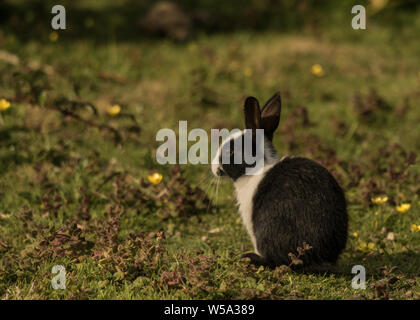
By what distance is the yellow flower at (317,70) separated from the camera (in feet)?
23.4

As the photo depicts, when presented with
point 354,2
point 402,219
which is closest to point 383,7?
point 354,2

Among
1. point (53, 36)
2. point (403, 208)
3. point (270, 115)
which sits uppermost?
point (53, 36)

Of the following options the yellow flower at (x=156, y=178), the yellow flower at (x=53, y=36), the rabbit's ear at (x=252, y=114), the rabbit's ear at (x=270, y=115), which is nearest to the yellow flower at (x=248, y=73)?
the yellow flower at (x=53, y=36)

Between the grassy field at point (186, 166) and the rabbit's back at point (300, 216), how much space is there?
190 mm

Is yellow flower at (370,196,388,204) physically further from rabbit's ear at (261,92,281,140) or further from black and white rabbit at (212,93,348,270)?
rabbit's ear at (261,92,281,140)

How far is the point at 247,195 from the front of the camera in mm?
4168

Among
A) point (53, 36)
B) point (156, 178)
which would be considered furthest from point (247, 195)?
point (53, 36)

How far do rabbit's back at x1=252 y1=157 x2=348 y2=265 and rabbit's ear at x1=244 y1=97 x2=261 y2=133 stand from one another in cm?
43

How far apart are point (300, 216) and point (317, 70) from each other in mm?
3652

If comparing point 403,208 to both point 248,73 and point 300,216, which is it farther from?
point 248,73

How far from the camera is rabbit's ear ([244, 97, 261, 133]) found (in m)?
4.11

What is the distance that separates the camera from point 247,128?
4258 millimetres

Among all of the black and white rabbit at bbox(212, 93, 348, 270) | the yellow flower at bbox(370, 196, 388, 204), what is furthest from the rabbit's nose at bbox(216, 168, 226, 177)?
the yellow flower at bbox(370, 196, 388, 204)

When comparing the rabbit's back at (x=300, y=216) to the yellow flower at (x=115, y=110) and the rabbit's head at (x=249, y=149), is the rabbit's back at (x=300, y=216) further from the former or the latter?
the yellow flower at (x=115, y=110)
